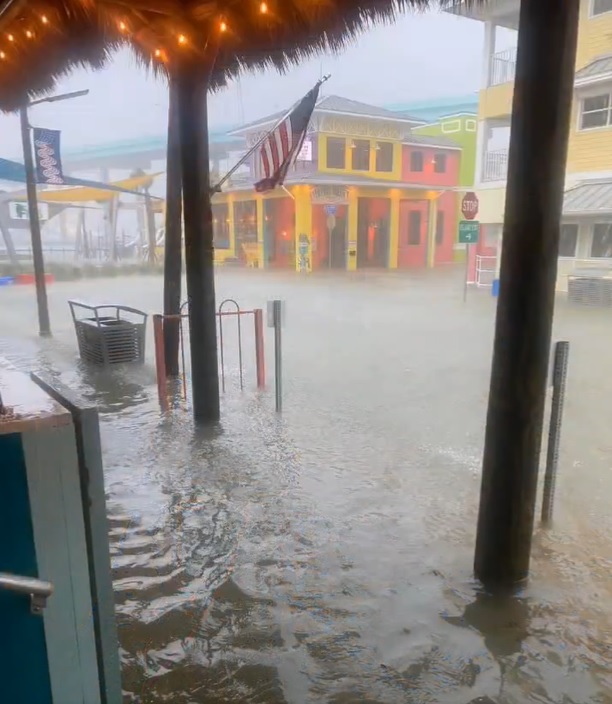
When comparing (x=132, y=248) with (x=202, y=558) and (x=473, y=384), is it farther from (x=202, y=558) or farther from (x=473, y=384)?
(x=202, y=558)

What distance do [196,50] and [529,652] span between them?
5.17 meters

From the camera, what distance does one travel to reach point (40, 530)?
4.70ft

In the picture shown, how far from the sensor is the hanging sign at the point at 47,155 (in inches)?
440

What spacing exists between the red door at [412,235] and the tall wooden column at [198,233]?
23.6 meters

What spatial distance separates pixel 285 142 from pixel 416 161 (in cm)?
2430

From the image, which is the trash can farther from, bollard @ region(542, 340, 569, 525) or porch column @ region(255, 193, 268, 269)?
porch column @ region(255, 193, 268, 269)

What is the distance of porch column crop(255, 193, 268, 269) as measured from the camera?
26.6m

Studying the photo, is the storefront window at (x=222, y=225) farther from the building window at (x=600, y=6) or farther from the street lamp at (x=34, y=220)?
the building window at (x=600, y=6)

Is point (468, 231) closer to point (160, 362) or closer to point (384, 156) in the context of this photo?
point (160, 362)

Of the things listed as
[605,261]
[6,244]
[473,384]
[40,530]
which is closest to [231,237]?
[6,244]

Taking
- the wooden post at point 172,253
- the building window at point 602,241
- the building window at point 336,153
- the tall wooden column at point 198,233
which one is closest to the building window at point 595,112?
the building window at point 602,241

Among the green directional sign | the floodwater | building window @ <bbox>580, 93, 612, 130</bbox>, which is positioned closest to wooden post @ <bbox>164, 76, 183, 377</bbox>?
the floodwater

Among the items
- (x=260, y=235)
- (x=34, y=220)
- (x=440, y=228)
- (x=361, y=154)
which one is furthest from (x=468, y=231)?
(x=440, y=228)

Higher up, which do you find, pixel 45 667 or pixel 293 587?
pixel 45 667
